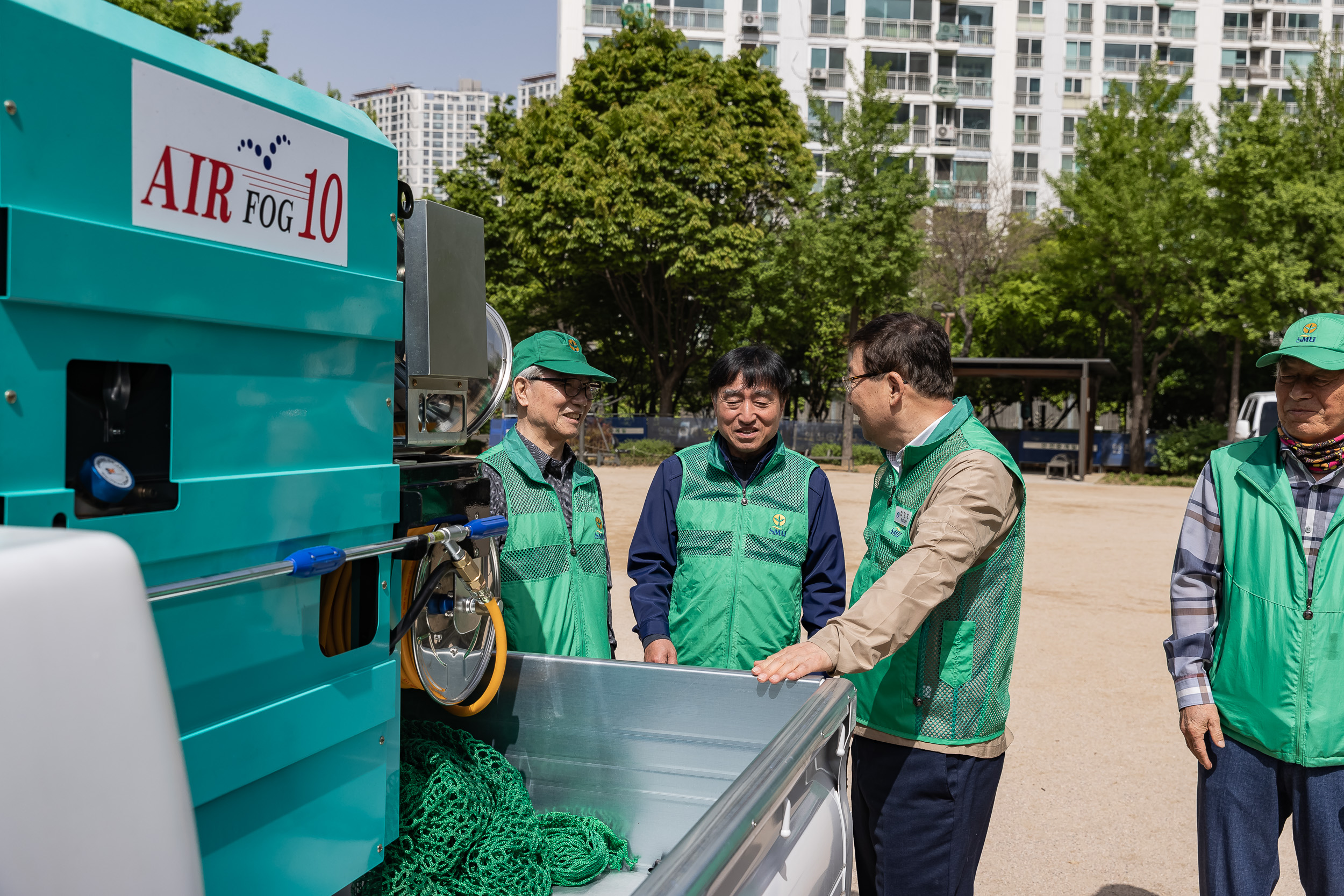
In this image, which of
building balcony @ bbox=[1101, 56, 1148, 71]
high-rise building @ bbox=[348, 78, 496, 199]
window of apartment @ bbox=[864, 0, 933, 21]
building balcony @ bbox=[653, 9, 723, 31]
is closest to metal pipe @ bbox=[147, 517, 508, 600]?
building balcony @ bbox=[653, 9, 723, 31]

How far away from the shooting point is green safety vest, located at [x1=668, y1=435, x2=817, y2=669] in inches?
121

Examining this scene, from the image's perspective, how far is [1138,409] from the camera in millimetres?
24125

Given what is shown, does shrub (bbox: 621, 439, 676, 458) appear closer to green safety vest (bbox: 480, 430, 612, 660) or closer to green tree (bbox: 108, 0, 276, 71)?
green tree (bbox: 108, 0, 276, 71)

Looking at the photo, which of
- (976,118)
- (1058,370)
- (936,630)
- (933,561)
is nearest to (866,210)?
(1058,370)

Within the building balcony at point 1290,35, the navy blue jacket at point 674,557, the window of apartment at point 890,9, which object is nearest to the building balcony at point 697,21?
the window of apartment at point 890,9

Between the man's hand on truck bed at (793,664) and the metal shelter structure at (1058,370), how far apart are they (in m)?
21.7

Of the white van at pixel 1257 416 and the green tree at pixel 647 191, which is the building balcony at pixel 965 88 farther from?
the white van at pixel 1257 416

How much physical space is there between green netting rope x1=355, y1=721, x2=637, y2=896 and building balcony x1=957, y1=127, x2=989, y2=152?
163 ft

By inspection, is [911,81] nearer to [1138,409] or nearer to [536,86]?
[1138,409]

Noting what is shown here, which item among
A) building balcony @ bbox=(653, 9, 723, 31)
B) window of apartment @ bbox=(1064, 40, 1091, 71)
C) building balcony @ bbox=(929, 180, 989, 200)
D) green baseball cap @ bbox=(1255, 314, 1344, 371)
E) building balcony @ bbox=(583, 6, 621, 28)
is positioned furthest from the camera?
window of apartment @ bbox=(1064, 40, 1091, 71)

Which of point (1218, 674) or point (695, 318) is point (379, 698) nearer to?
point (1218, 674)

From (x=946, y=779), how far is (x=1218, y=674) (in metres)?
0.77

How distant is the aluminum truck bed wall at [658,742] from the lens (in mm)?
2025

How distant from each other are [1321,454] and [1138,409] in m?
23.7
